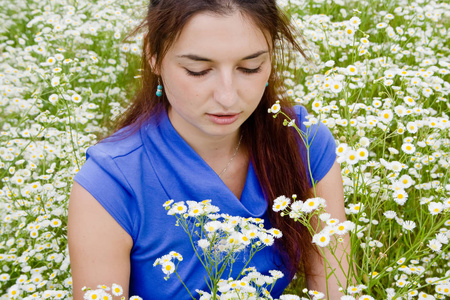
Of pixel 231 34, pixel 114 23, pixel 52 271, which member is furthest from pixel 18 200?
pixel 114 23

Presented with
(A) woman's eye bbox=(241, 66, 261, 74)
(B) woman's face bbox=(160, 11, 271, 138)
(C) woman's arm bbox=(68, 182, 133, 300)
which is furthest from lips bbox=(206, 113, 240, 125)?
(C) woman's arm bbox=(68, 182, 133, 300)

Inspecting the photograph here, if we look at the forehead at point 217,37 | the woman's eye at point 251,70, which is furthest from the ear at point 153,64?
the woman's eye at point 251,70

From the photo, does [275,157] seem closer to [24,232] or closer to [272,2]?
[272,2]

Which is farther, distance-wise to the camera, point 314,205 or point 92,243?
point 92,243

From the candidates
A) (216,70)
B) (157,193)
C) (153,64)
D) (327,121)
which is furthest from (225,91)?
(327,121)

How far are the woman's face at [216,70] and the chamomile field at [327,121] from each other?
0.78 feet

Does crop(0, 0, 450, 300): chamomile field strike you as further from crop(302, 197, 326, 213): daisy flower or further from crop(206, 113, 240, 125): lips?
crop(206, 113, 240, 125): lips

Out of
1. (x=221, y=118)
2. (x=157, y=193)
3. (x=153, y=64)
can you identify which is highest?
(x=153, y=64)

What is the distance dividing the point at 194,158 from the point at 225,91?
1.13 feet

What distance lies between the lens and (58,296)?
190cm

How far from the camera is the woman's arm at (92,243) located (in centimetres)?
168

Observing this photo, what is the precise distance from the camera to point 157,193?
1.80 m

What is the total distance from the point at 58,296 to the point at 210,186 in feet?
2.04

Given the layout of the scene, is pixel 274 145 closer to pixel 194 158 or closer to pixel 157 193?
pixel 194 158
